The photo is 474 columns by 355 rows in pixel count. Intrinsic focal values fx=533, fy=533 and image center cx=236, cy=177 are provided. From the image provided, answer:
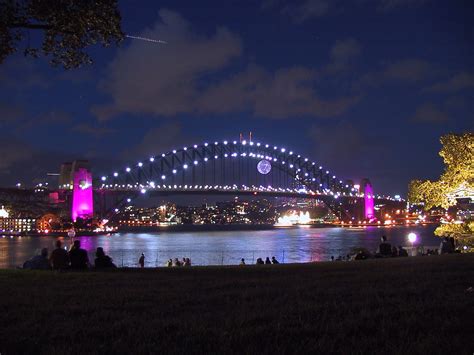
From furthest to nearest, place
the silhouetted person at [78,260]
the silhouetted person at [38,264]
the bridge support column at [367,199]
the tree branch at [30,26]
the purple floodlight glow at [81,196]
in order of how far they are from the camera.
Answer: the bridge support column at [367,199] → the purple floodlight glow at [81,196] → the silhouetted person at [38,264] → the silhouetted person at [78,260] → the tree branch at [30,26]

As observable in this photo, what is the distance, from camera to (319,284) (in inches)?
287

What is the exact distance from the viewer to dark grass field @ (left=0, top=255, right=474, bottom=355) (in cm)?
395

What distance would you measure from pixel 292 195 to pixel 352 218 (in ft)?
74.5

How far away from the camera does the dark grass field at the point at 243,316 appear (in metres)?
3.95

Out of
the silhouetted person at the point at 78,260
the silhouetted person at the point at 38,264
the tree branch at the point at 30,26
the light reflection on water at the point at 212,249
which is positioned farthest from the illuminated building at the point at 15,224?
the tree branch at the point at 30,26

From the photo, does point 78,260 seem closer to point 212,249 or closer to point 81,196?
point 212,249

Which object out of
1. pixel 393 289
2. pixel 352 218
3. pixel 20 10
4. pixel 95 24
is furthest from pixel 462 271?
pixel 352 218

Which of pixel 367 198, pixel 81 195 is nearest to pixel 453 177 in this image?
pixel 81 195

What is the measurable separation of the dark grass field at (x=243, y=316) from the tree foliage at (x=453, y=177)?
414 inches

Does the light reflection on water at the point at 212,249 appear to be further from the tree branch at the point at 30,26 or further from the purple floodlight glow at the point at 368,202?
the purple floodlight glow at the point at 368,202

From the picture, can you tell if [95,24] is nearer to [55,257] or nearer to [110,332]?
[55,257]

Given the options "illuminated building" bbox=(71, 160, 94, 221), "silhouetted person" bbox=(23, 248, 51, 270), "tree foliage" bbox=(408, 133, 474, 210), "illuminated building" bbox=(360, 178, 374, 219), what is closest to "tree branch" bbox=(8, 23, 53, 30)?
"silhouetted person" bbox=(23, 248, 51, 270)

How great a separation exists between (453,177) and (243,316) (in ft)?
48.6

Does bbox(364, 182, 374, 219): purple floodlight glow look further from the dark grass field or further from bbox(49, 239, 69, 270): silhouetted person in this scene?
the dark grass field
